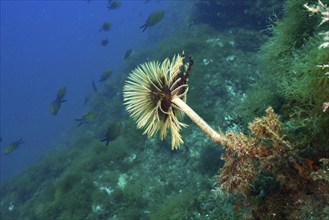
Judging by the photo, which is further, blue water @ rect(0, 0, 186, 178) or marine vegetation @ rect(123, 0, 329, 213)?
blue water @ rect(0, 0, 186, 178)

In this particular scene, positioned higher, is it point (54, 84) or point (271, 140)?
point (54, 84)

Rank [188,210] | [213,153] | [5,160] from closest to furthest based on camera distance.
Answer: [188,210] < [213,153] < [5,160]

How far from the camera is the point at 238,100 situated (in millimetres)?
9109

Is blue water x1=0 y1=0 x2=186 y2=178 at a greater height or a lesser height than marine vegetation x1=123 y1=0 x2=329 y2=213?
greater

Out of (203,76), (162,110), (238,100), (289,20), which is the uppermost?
(203,76)

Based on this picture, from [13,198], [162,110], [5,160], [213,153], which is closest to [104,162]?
[213,153]

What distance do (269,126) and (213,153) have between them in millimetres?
5388

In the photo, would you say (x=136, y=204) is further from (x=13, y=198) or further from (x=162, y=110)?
(x=13, y=198)

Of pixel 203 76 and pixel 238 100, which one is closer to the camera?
pixel 238 100

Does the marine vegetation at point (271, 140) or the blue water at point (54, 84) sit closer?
the marine vegetation at point (271, 140)

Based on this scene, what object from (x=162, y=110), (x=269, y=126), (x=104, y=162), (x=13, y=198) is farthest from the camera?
(x=13, y=198)

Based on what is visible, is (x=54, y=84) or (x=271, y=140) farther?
(x=54, y=84)

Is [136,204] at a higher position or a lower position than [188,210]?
higher

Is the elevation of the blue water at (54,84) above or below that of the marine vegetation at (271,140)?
above
